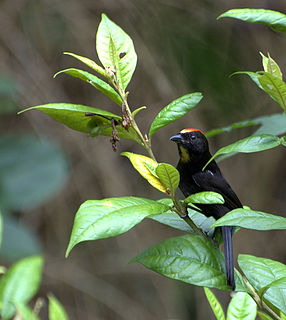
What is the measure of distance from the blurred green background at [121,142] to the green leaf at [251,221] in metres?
2.35

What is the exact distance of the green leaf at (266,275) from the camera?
876 mm

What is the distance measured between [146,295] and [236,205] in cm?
324

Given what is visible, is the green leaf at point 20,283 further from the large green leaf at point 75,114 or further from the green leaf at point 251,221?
the green leaf at point 251,221

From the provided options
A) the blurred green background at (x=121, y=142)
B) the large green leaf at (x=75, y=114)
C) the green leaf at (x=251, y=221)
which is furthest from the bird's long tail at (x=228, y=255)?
the blurred green background at (x=121, y=142)

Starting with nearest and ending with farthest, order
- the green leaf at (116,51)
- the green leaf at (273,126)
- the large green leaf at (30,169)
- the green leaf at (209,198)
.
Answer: the green leaf at (209,198) → the green leaf at (116,51) → the green leaf at (273,126) → the large green leaf at (30,169)

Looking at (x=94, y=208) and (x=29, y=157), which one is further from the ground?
(x=94, y=208)

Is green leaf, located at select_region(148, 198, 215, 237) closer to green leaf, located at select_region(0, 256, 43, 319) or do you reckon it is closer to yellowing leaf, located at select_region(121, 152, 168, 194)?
yellowing leaf, located at select_region(121, 152, 168, 194)

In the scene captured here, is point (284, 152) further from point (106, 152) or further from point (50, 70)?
point (50, 70)

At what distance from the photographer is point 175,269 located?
0.83 m

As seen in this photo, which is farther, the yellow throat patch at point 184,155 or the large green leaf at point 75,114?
the yellow throat patch at point 184,155

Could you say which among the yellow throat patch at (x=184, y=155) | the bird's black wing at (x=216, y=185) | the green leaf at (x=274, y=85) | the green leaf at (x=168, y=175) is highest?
the green leaf at (x=274, y=85)

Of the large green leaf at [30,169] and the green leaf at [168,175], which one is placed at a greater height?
the green leaf at [168,175]

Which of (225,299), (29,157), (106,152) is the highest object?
(29,157)

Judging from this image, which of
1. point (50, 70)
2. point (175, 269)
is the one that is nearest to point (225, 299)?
point (50, 70)
